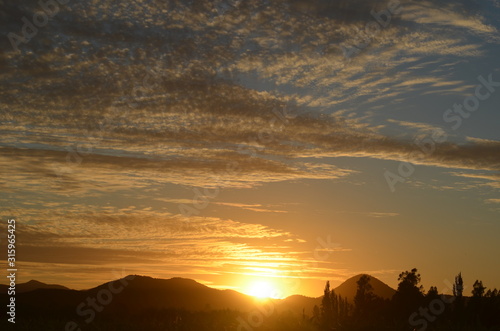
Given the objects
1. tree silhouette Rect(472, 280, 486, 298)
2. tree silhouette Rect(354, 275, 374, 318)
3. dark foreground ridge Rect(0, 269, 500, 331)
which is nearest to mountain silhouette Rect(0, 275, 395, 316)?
dark foreground ridge Rect(0, 269, 500, 331)

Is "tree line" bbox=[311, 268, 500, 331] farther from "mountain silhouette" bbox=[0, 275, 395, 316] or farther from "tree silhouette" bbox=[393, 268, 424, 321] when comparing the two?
"mountain silhouette" bbox=[0, 275, 395, 316]

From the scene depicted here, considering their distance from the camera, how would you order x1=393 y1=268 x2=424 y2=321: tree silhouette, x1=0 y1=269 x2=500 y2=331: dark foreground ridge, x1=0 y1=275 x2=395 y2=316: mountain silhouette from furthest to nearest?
x1=0 y1=275 x2=395 y2=316: mountain silhouette → x1=393 y1=268 x2=424 y2=321: tree silhouette → x1=0 y1=269 x2=500 y2=331: dark foreground ridge

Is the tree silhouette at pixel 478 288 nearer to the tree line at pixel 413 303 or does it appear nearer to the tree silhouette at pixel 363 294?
the tree line at pixel 413 303

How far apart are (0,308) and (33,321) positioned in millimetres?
21747

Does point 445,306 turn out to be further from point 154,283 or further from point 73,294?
point 154,283

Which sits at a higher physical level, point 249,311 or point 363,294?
point 363,294

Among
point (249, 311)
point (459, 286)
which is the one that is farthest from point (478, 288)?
point (249, 311)

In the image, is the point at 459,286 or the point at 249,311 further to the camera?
the point at 459,286

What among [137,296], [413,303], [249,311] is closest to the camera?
[249,311]

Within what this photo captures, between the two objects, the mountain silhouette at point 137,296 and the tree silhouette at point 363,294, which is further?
the mountain silhouette at point 137,296

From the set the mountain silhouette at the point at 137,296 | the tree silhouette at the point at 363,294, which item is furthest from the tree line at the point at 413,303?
the mountain silhouette at the point at 137,296

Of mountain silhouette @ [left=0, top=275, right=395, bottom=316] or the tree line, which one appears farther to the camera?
mountain silhouette @ [left=0, top=275, right=395, bottom=316]

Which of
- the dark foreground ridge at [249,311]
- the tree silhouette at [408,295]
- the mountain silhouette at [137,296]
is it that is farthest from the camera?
the mountain silhouette at [137,296]

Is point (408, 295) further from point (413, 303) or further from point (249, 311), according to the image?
point (249, 311)
